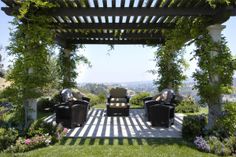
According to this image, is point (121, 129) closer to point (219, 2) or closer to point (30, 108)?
point (30, 108)

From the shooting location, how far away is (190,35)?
26.4ft

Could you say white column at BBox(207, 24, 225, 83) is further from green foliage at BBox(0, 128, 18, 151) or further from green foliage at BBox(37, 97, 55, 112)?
green foliage at BBox(37, 97, 55, 112)

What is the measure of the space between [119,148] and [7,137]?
221 centimetres

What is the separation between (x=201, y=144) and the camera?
603 cm

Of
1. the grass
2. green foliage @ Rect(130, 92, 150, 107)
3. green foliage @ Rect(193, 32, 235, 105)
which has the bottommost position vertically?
the grass

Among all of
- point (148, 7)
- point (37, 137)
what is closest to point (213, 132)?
point (148, 7)

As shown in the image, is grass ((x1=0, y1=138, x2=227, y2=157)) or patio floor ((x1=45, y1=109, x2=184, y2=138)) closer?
grass ((x1=0, y1=138, x2=227, y2=157))

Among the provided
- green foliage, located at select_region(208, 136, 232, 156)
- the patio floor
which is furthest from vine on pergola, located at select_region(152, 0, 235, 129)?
green foliage, located at select_region(208, 136, 232, 156)

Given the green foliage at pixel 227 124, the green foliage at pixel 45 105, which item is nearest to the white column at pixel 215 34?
the green foliage at pixel 227 124

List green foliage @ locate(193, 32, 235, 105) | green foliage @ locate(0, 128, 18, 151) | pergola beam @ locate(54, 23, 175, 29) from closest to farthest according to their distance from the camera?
green foliage @ locate(0, 128, 18, 151) → green foliage @ locate(193, 32, 235, 105) → pergola beam @ locate(54, 23, 175, 29)

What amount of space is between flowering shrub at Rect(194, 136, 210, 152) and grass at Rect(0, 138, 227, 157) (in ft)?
0.40

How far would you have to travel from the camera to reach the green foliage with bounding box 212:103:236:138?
6.52 metres

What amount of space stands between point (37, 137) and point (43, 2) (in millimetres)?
2815

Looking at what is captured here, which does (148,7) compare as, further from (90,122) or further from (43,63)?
(90,122)
